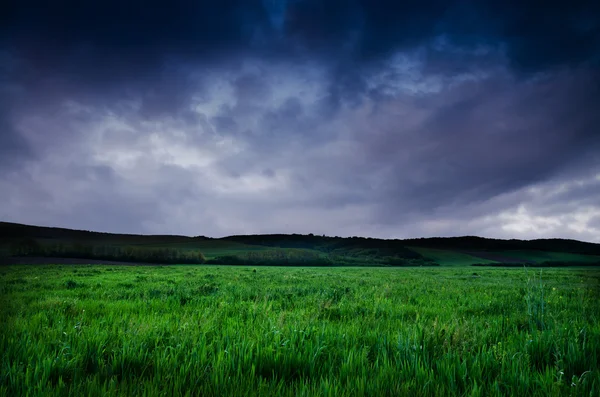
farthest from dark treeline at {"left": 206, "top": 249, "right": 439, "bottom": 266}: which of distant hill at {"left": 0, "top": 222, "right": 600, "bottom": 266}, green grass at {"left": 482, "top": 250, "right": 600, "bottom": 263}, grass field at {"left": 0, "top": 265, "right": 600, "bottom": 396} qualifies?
grass field at {"left": 0, "top": 265, "right": 600, "bottom": 396}

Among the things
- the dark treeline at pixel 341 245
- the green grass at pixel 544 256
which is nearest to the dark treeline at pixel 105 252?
the dark treeline at pixel 341 245

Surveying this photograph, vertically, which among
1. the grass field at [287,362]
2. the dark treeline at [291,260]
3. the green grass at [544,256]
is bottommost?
the dark treeline at [291,260]

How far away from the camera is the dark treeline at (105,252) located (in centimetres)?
6166

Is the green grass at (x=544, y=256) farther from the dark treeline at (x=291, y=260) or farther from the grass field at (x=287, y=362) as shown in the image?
the grass field at (x=287, y=362)

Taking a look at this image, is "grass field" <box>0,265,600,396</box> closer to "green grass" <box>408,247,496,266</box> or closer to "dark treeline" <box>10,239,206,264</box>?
"dark treeline" <box>10,239,206,264</box>

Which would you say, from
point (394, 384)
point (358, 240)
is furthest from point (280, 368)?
point (358, 240)

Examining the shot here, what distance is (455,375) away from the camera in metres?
2.92

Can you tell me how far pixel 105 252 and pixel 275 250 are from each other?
4111 centimetres

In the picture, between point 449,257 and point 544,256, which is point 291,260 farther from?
point 544,256

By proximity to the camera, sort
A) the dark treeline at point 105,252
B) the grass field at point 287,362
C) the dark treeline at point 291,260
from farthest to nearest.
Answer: the dark treeline at point 291,260 < the dark treeline at point 105,252 < the grass field at point 287,362

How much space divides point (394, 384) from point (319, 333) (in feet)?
5.75

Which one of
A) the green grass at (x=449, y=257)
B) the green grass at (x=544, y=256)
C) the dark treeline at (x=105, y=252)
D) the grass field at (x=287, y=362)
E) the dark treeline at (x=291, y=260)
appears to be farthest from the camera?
the green grass at (x=544, y=256)

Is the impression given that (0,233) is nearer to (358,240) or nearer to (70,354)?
(70,354)

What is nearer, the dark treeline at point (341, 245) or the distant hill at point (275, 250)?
the distant hill at point (275, 250)
